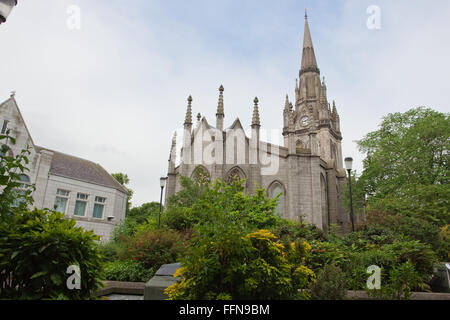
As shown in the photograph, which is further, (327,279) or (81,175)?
(81,175)

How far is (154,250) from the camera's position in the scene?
426 inches

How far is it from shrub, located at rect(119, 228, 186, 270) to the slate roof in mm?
18160

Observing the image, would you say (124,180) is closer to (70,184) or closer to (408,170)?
(70,184)

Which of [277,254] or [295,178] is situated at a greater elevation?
[295,178]

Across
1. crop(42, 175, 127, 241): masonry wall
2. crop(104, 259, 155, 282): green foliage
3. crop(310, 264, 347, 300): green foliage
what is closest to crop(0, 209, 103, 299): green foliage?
crop(310, 264, 347, 300): green foliage

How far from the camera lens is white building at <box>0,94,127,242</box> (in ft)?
77.0

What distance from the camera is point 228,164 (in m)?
28.7

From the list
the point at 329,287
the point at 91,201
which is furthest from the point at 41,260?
the point at 91,201

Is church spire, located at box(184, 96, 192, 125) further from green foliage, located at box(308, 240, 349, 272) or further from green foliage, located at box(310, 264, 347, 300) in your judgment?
green foliage, located at box(310, 264, 347, 300)

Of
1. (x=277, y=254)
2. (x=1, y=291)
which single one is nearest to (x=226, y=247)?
(x=277, y=254)

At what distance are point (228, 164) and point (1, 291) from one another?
1003 inches

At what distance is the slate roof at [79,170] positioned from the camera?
85.9 ft
